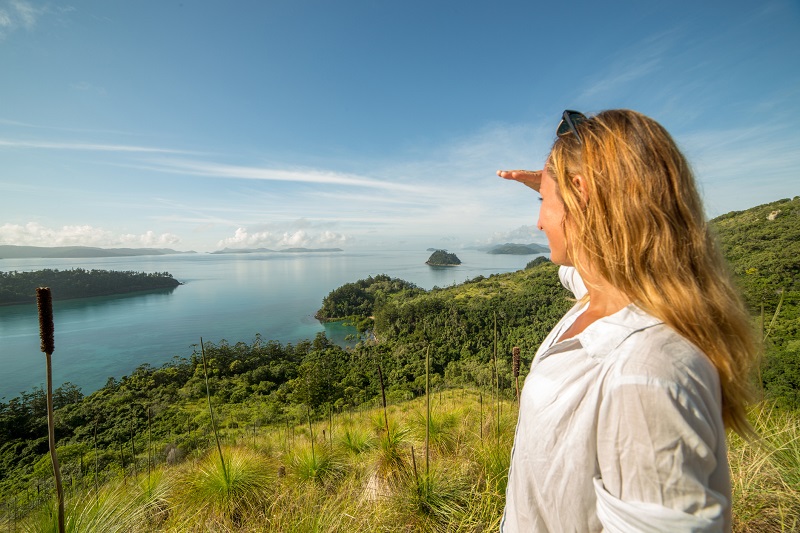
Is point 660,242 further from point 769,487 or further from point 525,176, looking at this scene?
point 769,487

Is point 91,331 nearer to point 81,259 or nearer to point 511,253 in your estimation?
point 81,259

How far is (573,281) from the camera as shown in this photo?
150 cm

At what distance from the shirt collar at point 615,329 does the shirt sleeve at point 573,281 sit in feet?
2.32

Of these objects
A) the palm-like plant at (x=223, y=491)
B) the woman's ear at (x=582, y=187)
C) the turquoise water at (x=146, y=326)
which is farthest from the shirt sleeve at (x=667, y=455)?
the turquoise water at (x=146, y=326)

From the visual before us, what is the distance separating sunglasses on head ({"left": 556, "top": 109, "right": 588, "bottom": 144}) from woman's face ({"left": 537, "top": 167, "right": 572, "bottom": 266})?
13 cm

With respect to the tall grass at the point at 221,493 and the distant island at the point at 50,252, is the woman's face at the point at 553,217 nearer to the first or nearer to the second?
the tall grass at the point at 221,493

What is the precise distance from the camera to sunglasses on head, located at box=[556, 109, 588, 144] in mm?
921

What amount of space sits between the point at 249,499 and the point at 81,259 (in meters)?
193

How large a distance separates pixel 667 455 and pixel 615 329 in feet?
0.77

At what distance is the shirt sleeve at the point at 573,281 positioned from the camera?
143 centimetres

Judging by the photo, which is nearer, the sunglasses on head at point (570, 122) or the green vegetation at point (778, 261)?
the sunglasses on head at point (570, 122)

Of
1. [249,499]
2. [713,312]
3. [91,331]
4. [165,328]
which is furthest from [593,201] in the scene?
[91,331]

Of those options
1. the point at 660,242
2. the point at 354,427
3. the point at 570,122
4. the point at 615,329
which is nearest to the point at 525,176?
the point at 570,122

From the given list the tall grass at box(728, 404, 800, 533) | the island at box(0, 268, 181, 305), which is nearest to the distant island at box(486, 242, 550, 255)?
the island at box(0, 268, 181, 305)
